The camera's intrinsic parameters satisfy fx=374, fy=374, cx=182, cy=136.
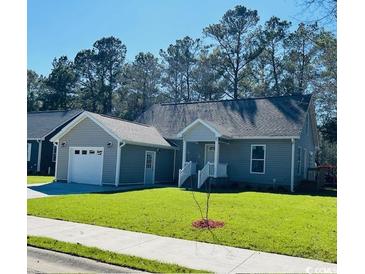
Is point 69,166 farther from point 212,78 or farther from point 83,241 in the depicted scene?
point 212,78

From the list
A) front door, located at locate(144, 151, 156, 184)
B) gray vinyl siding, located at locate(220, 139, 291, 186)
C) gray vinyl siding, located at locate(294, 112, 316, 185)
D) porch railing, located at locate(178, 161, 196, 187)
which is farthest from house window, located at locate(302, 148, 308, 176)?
front door, located at locate(144, 151, 156, 184)

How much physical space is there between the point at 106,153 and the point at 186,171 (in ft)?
13.1

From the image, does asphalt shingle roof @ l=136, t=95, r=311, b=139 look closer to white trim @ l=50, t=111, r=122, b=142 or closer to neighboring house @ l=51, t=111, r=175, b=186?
neighboring house @ l=51, t=111, r=175, b=186

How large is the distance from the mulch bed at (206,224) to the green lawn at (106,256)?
92.0 inches

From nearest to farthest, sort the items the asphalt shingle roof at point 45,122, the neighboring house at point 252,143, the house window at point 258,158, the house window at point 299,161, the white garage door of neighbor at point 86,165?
the neighboring house at point 252,143, the white garage door of neighbor at point 86,165, the house window at point 258,158, the house window at point 299,161, the asphalt shingle roof at point 45,122

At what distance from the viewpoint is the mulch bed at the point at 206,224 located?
730 cm

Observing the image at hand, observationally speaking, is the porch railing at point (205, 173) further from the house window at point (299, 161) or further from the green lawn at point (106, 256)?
→ the green lawn at point (106, 256)

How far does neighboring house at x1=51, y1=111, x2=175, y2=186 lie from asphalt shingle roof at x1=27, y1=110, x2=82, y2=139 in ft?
21.6

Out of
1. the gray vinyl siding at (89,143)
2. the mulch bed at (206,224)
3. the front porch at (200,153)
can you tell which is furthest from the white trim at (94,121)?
the mulch bed at (206,224)

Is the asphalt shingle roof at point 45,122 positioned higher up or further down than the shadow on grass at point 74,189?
higher up

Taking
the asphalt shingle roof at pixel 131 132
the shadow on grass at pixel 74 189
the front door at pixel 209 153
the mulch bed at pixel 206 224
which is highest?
the asphalt shingle roof at pixel 131 132

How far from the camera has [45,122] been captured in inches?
1049

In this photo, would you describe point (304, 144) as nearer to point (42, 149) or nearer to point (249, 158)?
point (249, 158)

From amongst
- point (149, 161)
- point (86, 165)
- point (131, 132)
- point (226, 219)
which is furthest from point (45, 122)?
point (226, 219)
